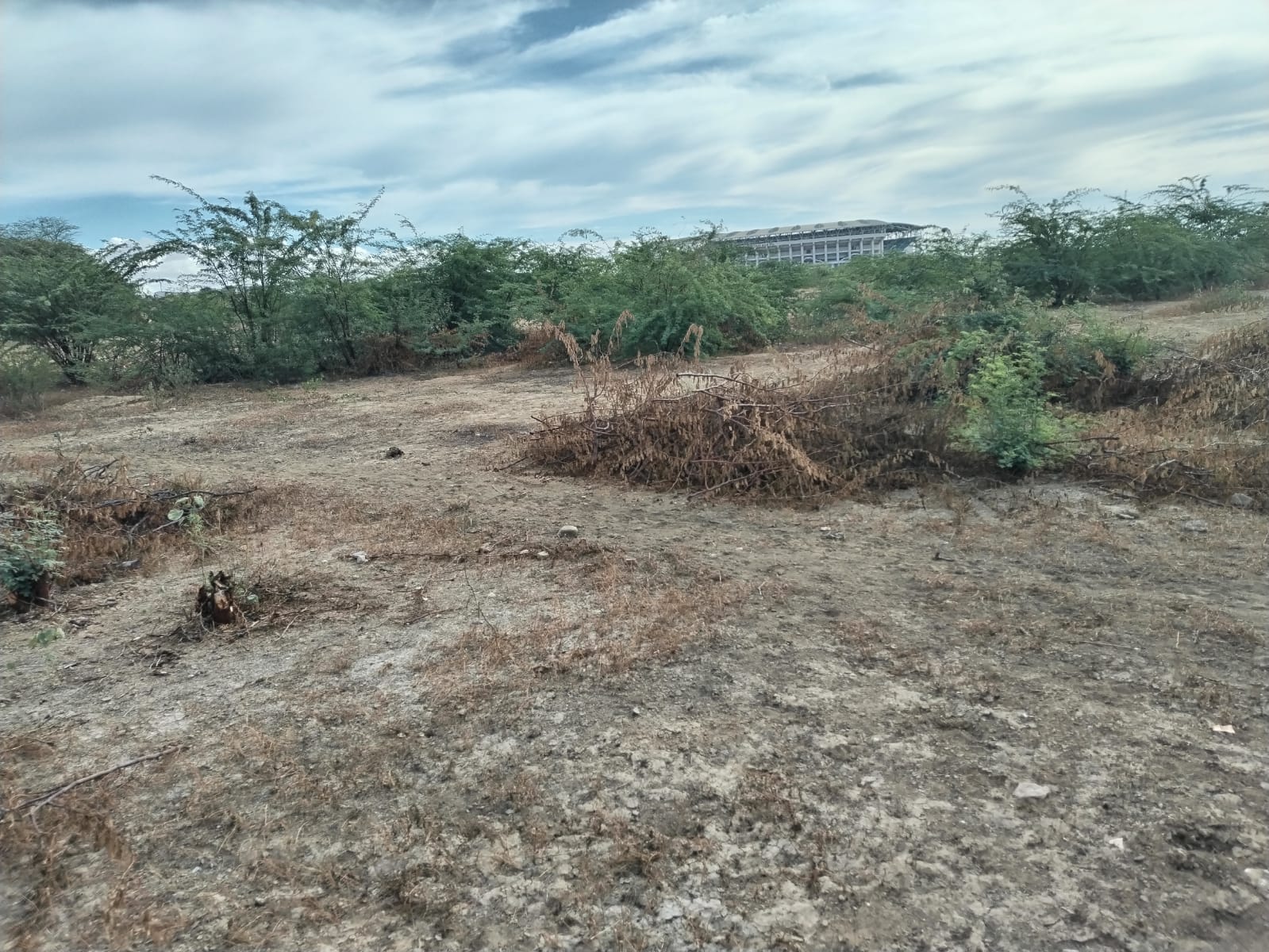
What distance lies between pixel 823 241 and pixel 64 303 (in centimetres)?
2385

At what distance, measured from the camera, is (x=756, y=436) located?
5965 mm

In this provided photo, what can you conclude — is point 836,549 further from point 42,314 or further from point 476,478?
point 42,314

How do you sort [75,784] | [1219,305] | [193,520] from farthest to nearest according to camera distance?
1. [1219,305]
2. [193,520]
3. [75,784]

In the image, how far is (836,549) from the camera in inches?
184

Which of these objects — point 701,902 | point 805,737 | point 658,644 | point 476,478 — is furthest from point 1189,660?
point 476,478

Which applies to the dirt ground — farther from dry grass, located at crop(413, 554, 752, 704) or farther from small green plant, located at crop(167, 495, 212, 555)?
small green plant, located at crop(167, 495, 212, 555)

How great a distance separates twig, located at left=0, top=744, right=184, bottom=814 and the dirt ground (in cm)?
2

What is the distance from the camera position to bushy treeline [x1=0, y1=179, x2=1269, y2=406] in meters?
14.0

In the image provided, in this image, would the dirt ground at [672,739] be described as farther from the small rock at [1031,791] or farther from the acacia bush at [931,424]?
the acacia bush at [931,424]

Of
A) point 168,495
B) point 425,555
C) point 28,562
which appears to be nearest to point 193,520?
point 28,562

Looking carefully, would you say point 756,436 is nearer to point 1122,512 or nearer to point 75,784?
point 1122,512

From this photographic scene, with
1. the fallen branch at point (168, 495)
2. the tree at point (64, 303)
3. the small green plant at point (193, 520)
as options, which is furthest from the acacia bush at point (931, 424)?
the tree at point (64, 303)

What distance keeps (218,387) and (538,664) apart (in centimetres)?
1261

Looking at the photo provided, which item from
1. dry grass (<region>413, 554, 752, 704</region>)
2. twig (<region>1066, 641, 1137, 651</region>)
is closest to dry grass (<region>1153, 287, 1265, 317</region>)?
twig (<region>1066, 641, 1137, 651</region>)
